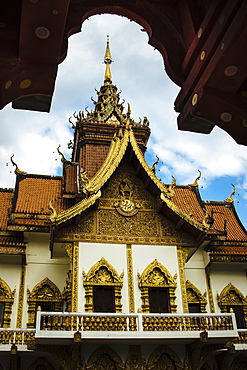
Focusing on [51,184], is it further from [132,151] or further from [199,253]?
[199,253]

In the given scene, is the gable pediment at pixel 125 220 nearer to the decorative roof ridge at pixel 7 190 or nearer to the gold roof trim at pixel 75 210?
the gold roof trim at pixel 75 210

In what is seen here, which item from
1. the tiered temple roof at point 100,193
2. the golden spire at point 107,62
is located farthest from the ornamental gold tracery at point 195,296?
the golden spire at point 107,62

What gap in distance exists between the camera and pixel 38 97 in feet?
11.1

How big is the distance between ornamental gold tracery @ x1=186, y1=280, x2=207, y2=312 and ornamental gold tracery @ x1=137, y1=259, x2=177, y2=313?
68.7 inches

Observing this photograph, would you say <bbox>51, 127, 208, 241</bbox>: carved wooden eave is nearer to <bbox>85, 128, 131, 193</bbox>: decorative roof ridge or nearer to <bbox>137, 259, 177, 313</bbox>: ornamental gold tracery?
<bbox>85, 128, 131, 193</bbox>: decorative roof ridge

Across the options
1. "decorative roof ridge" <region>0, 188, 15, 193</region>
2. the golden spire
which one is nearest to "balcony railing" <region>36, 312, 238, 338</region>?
"decorative roof ridge" <region>0, 188, 15, 193</region>

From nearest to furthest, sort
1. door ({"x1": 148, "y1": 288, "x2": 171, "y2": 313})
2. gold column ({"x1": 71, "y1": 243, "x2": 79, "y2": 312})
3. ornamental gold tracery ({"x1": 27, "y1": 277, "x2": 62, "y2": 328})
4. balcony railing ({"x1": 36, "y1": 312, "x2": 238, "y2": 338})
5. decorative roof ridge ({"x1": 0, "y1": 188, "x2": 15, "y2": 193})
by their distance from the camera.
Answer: balcony railing ({"x1": 36, "y1": 312, "x2": 238, "y2": 338})
gold column ({"x1": 71, "y1": 243, "x2": 79, "y2": 312})
door ({"x1": 148, "y1": 288, "x2": 171, "y2": 313})
ornamental gold tracery ({"x1": 27, "y1": 277, "x2": 62, "y2": 328})
decorative roof ridge ({"x1": 0, "y1": 188, "x2": 15, "y2": 193})

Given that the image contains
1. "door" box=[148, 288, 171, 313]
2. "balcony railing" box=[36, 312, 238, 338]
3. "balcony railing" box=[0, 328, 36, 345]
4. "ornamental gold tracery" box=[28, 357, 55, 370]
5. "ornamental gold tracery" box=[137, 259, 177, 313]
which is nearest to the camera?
"balcony railing" box=[36, 312, 238, 338]

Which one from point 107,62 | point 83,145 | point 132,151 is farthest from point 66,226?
point 107,62

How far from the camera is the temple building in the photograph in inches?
384

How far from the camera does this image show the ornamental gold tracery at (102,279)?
35.1ft

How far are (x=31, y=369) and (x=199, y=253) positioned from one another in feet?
20.9

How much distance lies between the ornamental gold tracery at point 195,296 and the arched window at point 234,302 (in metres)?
0.51

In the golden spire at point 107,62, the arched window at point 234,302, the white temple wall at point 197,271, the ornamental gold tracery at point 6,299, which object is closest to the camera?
the ornamental gold tracery at point 6,299
